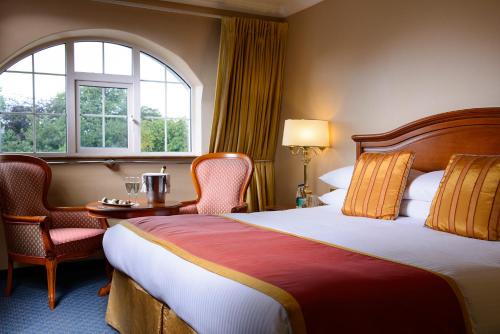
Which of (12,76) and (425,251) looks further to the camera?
(12,76)

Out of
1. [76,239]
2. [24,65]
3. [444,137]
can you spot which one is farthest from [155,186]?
[444,137]

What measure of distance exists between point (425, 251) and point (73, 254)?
7.78 feet

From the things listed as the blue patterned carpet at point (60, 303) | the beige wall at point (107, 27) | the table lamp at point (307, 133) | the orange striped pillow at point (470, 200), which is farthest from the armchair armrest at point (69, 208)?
the orange striped pillow at point (470, 200)

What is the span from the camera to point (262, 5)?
14.9 feet

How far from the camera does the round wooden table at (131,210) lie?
10.2ft

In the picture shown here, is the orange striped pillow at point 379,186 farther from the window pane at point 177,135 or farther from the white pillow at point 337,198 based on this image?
the window pane at point 177,135

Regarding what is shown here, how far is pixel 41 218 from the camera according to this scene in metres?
3.12

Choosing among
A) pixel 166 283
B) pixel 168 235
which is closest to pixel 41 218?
pixel 168 235

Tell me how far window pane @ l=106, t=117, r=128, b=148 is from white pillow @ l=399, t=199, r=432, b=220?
2.56m

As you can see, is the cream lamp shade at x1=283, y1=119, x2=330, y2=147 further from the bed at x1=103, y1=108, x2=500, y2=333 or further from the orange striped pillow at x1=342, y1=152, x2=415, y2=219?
the orange striped pillow at x1=342, y1=152, x2=415, y2=219

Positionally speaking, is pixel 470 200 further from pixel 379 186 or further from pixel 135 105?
pixel 135 105

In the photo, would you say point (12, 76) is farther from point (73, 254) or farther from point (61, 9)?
point (73, 254)

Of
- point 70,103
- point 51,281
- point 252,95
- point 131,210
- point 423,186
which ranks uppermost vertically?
point 252,95

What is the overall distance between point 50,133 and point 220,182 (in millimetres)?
1493
